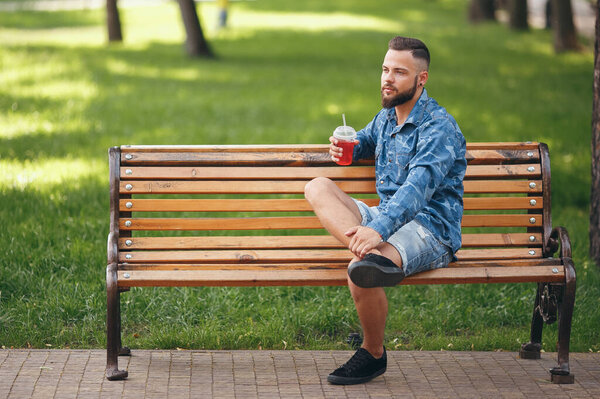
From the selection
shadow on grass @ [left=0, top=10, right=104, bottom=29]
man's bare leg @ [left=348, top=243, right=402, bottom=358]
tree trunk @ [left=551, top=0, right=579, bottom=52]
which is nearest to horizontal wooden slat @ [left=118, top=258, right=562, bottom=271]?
man's bare leg @ [left=348, top=243, right=402, bottom=358]

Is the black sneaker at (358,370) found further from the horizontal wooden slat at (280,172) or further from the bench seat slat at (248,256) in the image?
the horizontal wooden slat at (280,172)

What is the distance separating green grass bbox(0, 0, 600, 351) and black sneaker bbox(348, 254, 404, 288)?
992 mm

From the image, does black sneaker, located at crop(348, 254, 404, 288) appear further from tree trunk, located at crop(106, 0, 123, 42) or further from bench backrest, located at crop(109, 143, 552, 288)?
tree trunk, located at crop(106, 0, 123, 42)

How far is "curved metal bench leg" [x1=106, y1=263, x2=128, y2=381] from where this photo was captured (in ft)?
13.3

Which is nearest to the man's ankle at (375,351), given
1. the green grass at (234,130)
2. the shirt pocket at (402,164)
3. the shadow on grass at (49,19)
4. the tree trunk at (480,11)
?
the green grass at (234,130)

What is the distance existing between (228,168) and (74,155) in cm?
448

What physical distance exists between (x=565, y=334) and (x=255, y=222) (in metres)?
1.75

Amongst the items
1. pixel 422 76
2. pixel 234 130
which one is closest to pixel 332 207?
pixel 422 76

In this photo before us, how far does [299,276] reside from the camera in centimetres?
409

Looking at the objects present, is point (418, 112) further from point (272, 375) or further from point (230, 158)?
point (272, 375)

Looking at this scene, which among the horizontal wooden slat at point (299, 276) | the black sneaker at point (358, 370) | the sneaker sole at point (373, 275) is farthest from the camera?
the black sneaker at point (358, 370)

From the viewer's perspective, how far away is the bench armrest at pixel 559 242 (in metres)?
4.26

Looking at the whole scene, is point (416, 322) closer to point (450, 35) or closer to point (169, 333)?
point (169, 333)

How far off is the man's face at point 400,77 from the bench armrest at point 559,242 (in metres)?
1.08
